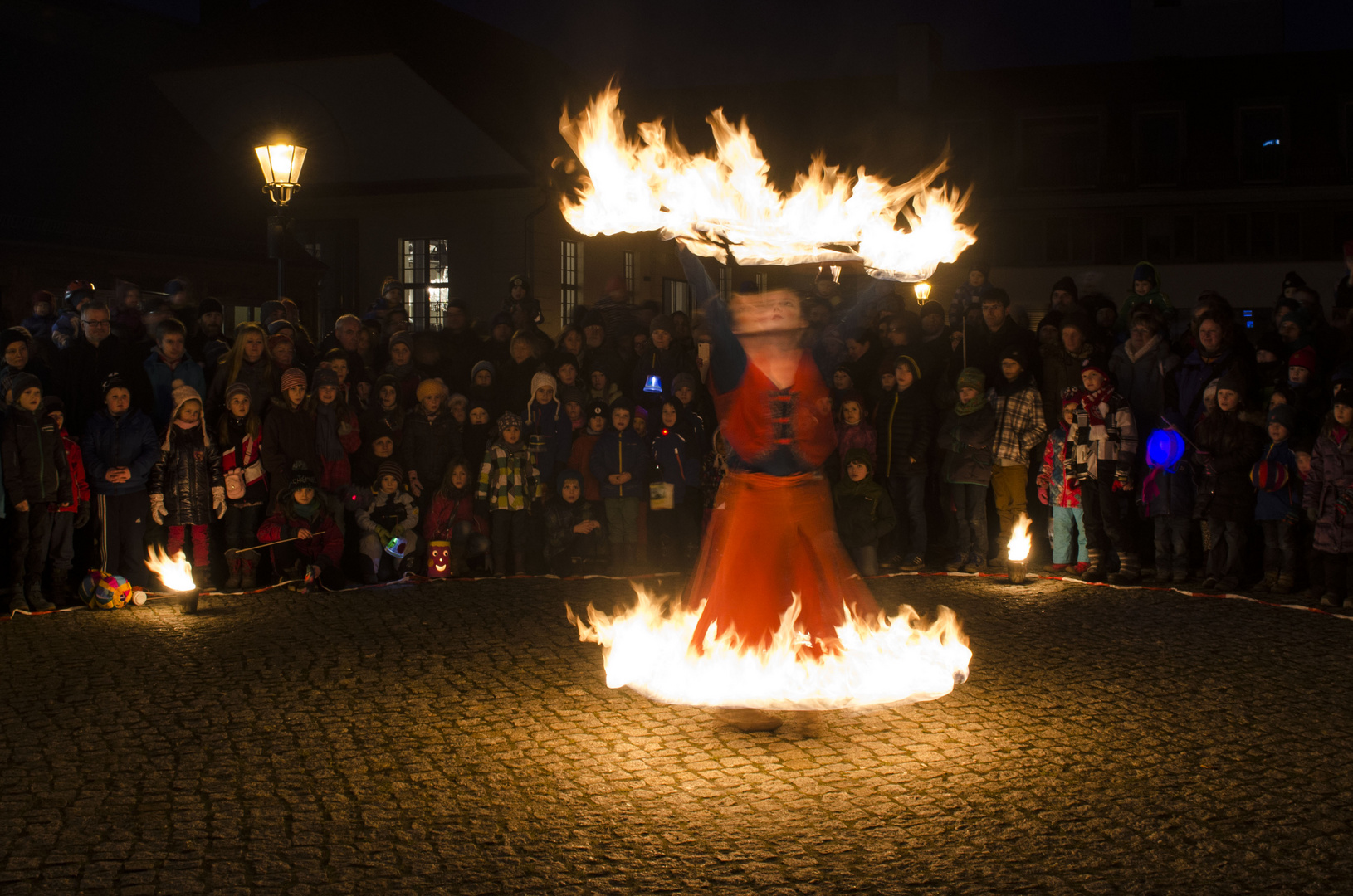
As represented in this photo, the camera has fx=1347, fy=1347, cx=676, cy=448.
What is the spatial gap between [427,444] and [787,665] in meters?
5.75

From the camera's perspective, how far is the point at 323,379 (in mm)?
11586

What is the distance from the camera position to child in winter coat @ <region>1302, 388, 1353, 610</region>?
31.9ft

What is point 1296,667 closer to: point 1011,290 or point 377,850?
point 377,850

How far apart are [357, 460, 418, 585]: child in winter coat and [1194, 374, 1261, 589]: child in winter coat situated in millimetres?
6472

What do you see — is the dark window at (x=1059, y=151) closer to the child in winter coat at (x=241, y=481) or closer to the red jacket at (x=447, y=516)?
the red jacket at (x=447, y=516)

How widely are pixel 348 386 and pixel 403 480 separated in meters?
1.22

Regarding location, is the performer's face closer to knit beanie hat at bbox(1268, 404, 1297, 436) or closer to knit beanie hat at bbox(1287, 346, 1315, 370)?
knit beanie hat at bbox(1268, 404, 1297, 436)

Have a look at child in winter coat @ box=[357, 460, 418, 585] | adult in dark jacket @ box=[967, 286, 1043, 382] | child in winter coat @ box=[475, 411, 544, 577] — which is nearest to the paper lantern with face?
child in winter coat @ box=[357, 460, 418, 585]

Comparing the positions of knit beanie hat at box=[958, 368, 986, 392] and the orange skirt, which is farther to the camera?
knit beanie hat at box=[958, 368, 986, 392]

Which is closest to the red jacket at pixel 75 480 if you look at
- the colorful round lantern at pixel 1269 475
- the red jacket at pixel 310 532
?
the red jacket at pixel 310 532

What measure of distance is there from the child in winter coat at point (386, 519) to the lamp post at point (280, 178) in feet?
9.91

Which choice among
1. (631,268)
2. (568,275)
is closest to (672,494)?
(568,275)

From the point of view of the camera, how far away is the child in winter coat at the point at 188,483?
10727 millimetres

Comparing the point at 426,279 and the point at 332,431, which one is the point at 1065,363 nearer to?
the point at 332,431
